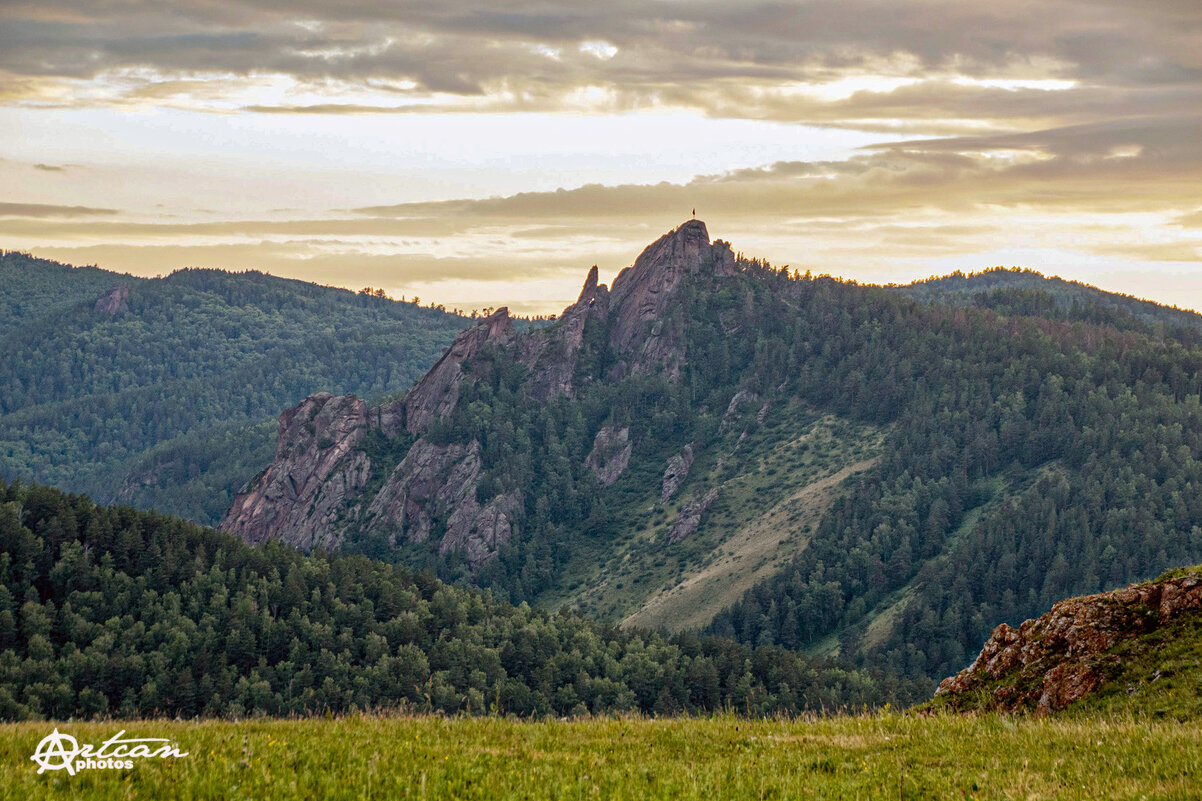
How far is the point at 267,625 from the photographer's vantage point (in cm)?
14075

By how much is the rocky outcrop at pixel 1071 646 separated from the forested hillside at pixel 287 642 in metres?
91.8

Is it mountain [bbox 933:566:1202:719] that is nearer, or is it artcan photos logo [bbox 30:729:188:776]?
artcan photos logo [bbox 30:729:188:776]

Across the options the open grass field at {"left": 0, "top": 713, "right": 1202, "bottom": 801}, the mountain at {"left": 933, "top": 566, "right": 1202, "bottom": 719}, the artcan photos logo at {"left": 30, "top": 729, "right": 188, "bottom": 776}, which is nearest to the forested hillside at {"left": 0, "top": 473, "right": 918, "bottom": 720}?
the mountain at {"left": 933, "top": 566, "right": 1202, "bottom": 719}

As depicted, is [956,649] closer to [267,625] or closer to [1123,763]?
[267,625]

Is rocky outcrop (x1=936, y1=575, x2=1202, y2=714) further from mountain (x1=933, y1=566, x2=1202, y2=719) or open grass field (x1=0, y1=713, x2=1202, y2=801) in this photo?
open grass field (x1=0, y1=713, x2=1202, y2=801)

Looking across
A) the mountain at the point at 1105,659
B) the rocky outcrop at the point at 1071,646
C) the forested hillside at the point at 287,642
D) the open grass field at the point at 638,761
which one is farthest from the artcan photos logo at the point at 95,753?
the forested hillside at the point at 287,642

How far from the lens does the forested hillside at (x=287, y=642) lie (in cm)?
12212

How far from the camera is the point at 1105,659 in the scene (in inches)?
1078

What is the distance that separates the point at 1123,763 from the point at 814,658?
6371 inches

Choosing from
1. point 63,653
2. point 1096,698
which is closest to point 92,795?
point 1096,698

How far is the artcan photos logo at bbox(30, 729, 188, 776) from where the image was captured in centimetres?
1825

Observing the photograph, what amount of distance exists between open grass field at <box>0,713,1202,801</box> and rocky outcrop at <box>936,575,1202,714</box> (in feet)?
7.41

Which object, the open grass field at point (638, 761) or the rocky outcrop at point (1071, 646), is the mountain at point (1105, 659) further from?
the open grass field at point (638, 761)

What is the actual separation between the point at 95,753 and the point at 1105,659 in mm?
24462
